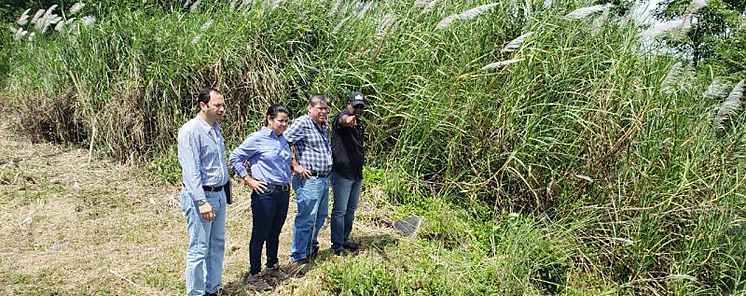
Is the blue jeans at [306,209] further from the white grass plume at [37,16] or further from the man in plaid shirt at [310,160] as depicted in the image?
the white grass plume at [37,16]

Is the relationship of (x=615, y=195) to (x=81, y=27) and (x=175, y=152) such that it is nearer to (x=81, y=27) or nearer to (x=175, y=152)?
(x=175, y=152)

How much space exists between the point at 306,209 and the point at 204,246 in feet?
2.88

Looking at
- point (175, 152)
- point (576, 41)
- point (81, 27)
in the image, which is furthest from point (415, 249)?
point (81, 27)

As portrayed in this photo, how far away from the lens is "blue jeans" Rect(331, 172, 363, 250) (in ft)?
15.8

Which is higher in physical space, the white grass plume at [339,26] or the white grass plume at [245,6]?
the white grass plume at [245,6]

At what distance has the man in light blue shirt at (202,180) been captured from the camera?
→ 3822 mm

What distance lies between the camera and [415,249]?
5355 millimetres

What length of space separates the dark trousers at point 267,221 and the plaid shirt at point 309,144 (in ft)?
0.94

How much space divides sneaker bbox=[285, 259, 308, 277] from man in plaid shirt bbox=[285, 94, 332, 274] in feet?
0.85

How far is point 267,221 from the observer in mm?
4414

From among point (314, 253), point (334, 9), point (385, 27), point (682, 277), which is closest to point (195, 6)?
point (334, 9)

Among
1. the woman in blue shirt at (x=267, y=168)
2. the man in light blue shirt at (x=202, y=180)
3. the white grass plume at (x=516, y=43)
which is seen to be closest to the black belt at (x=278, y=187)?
the woman in blue shirt at (x=267, y=168)

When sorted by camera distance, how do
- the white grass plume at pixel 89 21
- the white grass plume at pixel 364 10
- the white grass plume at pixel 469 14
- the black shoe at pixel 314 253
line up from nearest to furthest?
1. the black shoe at pixel 314 253
2. the white grass plume at pixel 469 14
3. the white grass plume at pixel 364 10
4. the white grass plume at pixel 89 21

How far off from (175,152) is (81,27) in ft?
6.49
